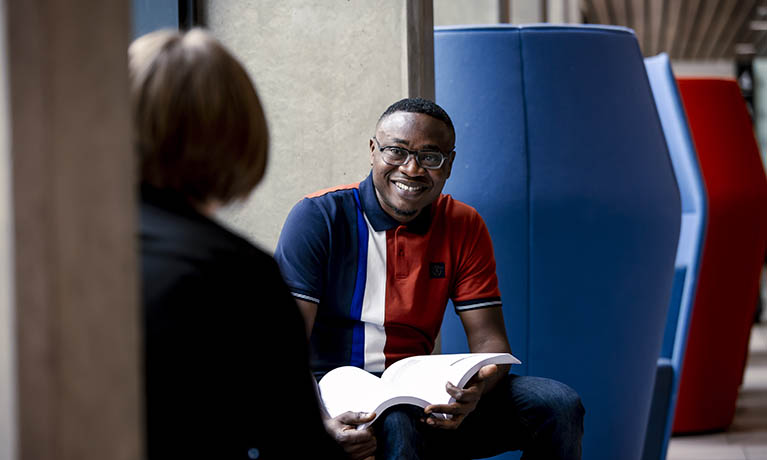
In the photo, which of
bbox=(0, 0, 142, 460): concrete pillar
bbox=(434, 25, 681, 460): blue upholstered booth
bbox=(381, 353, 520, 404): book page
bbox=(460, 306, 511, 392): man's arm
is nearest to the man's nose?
bbox=(460, 306, 511, 392): man's arm

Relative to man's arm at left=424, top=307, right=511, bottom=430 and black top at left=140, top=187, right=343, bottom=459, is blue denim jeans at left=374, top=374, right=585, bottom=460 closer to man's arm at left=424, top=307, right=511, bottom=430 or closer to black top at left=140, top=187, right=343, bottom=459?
man's arm at left=424, top=307, right=511, bottom=430

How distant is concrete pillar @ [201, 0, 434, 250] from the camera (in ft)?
8.66

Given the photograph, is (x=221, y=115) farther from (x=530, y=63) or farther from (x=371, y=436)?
(x=530, y=63)

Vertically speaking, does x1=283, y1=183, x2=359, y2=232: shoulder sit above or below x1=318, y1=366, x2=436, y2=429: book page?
above

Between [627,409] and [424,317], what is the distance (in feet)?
4.07

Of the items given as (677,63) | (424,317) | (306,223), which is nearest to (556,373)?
(424,317)

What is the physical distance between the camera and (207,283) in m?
0.92

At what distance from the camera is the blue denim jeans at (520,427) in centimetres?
194

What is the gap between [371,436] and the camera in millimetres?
1684

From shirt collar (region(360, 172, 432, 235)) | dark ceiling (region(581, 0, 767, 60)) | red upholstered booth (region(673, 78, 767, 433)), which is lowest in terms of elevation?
red upholstered booth (region(673, 78, 767, 433))

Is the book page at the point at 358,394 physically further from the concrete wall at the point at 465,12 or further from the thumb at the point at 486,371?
the concrete wall at the point at 465,12

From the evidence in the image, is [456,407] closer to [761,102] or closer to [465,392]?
[465,392]

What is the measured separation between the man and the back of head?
921 millimetres

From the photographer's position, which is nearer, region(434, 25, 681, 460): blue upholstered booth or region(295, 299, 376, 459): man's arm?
region(295, 299, 376, 459): man's arm
